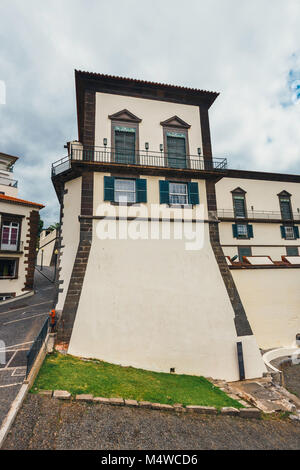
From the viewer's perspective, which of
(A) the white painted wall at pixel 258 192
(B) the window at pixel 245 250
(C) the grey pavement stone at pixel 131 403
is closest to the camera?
(C) the grey pavement stone at pixel 131 403

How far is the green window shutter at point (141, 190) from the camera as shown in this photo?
40.9 feet

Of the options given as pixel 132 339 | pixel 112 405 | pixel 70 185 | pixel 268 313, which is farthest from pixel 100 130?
pixel 268 313

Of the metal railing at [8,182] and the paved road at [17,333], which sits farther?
the metal railing at [8,182]

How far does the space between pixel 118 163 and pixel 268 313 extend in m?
13.2

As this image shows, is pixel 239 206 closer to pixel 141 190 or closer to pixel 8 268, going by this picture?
pixel 141 190

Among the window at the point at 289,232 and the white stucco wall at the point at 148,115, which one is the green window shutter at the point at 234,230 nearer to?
the window at the point at 289,232

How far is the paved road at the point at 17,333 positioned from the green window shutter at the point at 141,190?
28.3 feet

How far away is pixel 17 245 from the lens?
64.1ft

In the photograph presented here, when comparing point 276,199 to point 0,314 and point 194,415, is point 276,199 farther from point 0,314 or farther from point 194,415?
point 0,314

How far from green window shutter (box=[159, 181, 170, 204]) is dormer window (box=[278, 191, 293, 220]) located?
16.5m

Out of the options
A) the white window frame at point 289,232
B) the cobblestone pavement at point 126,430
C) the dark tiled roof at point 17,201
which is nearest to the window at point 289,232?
the white window frame at point 289,232

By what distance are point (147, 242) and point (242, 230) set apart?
13.5m

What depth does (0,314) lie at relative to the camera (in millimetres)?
14133
